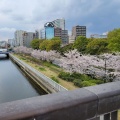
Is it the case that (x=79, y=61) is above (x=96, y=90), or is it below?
below

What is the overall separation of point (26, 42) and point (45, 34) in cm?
1683

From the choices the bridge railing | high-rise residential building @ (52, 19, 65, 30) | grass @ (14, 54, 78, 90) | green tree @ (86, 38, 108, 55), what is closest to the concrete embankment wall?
grass @ (14, 54, 78, 90)

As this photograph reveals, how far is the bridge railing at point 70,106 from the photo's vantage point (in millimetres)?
1076

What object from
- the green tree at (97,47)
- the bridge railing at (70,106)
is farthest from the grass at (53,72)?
the bridge railing at (70,106)

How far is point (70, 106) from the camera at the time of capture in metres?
1.20

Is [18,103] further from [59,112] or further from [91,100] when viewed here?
[91,100]

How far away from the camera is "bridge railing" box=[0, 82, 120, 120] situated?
3.53ft

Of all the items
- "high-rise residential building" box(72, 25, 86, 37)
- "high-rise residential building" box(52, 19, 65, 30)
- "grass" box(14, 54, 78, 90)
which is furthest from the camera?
"high-rise residential building" box(52, 19, 65, 30)

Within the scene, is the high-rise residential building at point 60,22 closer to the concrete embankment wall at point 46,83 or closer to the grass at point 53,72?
the grass at point 53,72

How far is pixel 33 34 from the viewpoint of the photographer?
147m

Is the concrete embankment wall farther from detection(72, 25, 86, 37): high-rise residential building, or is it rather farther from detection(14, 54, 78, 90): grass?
detection(72, 25, 86, 37): high-rise residential building

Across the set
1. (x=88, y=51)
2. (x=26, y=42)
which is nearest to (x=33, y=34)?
(x=26, y=42)

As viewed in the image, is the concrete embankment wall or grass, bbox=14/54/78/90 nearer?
the concrete embankment wall

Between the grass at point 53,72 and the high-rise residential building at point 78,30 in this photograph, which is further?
the high-rise residential building at point 78,30
